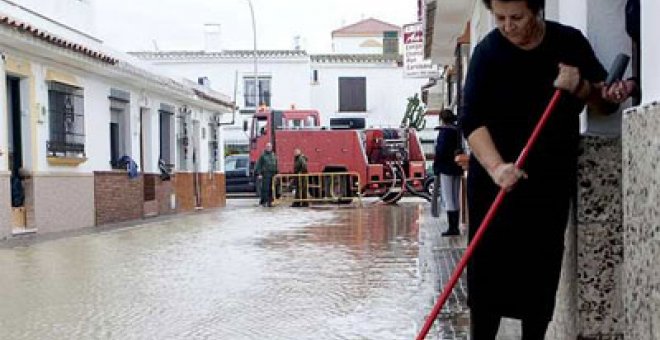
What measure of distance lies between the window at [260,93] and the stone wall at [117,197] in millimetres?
22600

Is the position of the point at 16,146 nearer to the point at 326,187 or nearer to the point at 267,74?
the point at 326,187

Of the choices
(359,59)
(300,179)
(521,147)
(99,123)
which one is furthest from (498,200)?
(359,59)

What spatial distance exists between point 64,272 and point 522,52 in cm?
663

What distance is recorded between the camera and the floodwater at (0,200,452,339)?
568 cm

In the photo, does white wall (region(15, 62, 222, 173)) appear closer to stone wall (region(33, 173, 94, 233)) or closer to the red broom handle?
stone wall (region(33, 173, 94, 233))

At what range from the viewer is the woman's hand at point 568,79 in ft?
10.1

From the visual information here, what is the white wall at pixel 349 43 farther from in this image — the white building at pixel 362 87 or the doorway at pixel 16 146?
the doorway at pixel 16 146

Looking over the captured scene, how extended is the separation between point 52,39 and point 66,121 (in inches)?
83.9

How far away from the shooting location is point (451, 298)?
634cm

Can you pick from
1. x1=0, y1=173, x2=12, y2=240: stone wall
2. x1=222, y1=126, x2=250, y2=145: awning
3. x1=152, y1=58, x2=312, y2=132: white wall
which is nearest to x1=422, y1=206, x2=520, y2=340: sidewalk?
x1=0, y1=173, x2=12, y2=240: stone wall

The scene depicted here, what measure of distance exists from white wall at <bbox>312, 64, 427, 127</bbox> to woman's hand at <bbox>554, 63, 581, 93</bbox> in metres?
40.4

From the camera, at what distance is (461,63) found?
539 inches

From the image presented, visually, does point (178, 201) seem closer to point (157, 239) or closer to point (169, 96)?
point (169, 96)

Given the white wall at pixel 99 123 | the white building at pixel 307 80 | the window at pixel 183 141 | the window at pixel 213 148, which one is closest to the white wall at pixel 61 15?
the white wall at pixel 99 123
